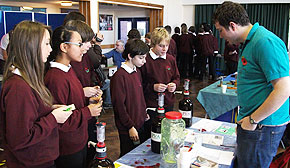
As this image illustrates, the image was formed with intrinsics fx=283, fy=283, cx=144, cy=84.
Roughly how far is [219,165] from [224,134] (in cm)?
47

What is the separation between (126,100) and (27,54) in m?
0.89

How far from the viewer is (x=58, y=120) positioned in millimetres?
1404

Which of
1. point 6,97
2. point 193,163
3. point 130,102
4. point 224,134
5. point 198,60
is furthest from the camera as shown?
point 198,60

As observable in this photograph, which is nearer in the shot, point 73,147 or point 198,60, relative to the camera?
point 73,147

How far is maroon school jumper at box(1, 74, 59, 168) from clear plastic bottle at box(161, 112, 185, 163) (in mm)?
585

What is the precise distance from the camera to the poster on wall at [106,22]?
9.27 meters

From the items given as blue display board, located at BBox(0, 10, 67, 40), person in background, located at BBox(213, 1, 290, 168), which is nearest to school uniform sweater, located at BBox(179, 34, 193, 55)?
blue display board, located at BBox(0, 10, 67, 40)

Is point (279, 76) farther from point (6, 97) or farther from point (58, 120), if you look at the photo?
point (6, 97)

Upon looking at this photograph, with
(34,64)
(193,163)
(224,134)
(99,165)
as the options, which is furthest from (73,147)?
(224,134)

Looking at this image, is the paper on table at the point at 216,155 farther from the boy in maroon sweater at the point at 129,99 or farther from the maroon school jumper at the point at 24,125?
the maroon school jumper at the point at 24,125

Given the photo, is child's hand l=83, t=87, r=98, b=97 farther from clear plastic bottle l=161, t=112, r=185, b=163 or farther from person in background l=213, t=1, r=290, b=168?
person in background l=213, t=1, r=290, b=168

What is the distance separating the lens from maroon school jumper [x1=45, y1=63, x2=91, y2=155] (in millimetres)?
1562

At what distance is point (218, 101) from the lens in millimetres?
3387

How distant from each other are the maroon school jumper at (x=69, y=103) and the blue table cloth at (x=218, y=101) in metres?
2.06
